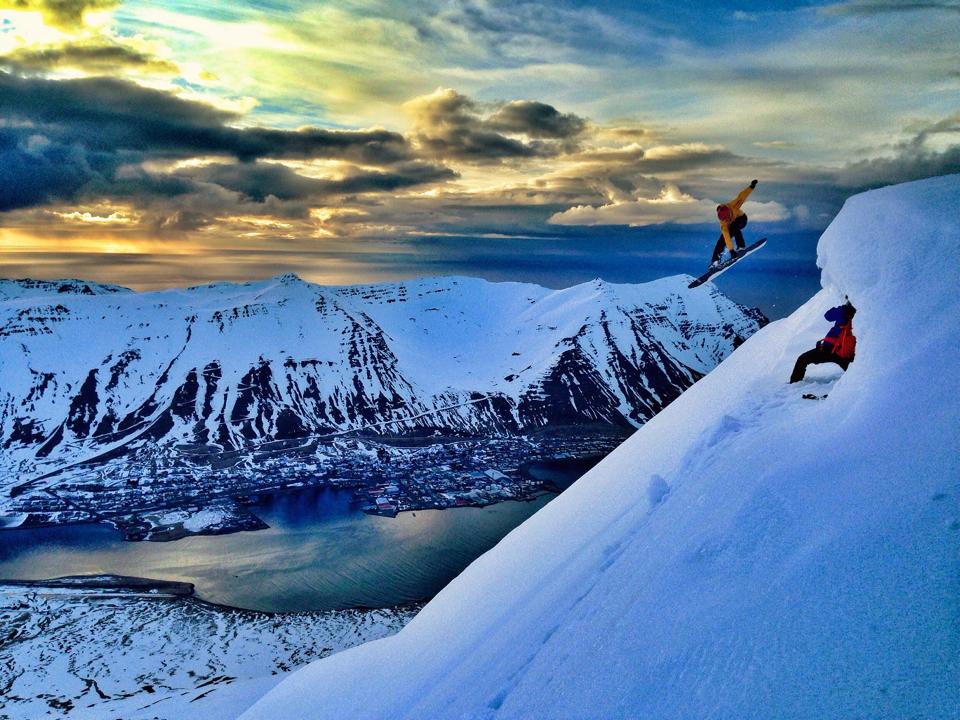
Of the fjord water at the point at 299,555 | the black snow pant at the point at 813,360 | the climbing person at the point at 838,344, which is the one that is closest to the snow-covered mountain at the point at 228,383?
the fjord water at the point at 299,555

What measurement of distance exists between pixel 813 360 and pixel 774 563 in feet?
16.7

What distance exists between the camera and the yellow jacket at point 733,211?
59.0 ft

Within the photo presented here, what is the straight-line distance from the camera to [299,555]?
74.4 metres

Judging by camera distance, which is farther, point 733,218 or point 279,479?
point 279,479

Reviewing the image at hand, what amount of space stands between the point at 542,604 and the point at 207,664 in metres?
52.9

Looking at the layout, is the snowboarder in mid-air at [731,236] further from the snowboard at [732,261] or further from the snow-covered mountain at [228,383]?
the snow-covered mountain at [228,383]

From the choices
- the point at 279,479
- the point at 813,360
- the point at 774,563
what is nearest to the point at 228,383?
the point at 279,479

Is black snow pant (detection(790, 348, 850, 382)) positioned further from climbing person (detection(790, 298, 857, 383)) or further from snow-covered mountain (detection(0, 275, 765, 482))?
snow-covered mountain (detection(0, 275, 765, 482))

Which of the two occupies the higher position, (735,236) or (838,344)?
(735,236)

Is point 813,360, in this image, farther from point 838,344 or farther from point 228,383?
point 228,383

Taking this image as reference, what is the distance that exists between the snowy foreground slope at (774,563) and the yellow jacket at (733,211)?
9.55m

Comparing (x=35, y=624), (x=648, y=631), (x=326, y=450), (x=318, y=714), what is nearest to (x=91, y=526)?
(x=35, y=624)

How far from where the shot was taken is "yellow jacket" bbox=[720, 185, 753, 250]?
1797cm

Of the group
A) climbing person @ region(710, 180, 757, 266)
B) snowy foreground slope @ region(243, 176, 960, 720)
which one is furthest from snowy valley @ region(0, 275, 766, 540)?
snowy foreground slope @ region(243, 176, 960, 720)
